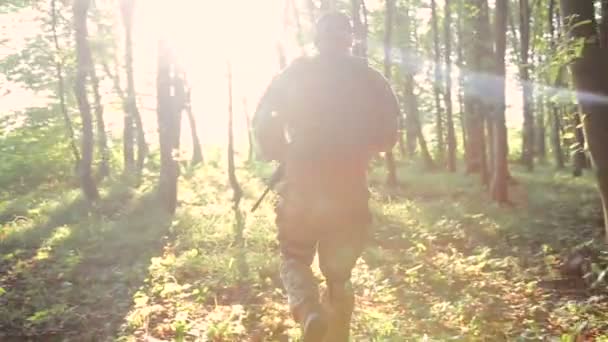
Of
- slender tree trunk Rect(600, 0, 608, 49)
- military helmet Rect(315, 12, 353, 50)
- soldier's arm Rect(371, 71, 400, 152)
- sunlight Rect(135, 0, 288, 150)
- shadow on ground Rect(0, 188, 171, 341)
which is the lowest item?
shadow on ground Rect(0, 188, 171, 341)

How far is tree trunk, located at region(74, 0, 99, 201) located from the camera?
1492cm

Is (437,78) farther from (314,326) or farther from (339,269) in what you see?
(314,326)

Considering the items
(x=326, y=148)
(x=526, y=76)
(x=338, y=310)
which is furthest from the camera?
(x=526, y=76)

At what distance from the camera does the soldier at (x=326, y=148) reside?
423cm

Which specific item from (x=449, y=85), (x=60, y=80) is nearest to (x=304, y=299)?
(x=60, y=80)

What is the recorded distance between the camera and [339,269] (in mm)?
4375

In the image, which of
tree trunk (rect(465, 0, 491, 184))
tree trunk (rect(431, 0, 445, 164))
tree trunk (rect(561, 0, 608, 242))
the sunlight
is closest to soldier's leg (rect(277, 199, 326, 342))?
tree trunk (rect(561, 0, 608, 242))

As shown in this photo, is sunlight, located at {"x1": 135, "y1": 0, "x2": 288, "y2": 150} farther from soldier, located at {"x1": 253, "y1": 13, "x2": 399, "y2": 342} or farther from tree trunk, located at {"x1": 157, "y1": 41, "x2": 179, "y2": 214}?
soldier, located at {"x1": 253, "y1": 13, "x2": 399, "y2": 342}

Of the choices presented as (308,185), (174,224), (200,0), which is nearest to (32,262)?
(174,224)

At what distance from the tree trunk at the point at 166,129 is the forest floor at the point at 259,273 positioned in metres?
0.43

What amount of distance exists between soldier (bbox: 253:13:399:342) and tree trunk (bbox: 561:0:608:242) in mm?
2249

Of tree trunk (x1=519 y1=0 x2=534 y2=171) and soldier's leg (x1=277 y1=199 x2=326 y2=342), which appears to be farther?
tree trunk (x1=519 y1=0 x2=534 y2=171)

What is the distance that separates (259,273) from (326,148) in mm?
4739

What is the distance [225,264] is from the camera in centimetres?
915
